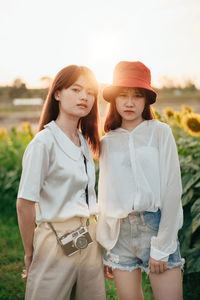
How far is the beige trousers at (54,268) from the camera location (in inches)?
73.2

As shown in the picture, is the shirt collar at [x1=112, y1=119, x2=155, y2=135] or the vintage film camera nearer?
the vintage film camera

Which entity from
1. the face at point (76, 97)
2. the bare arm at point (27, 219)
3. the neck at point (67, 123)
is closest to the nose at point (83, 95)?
the face at point (76, 97)

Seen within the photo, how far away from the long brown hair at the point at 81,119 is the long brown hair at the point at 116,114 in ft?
0.31

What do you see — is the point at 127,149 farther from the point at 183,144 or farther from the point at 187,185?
the point at 183,144

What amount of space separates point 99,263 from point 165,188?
0.56 m

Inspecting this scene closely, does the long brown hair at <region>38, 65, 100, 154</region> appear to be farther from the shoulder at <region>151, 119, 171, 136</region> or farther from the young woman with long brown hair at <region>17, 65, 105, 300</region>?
the shoulder at <region>151, 119, 171, 136</region>

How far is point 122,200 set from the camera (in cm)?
195

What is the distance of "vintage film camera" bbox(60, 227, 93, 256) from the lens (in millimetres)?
1851

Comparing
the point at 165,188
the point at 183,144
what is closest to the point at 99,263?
the point at 165,188

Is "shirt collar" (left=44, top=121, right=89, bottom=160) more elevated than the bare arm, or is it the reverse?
"shirt collar" (left=44, top=121, right=89, bottom=160)

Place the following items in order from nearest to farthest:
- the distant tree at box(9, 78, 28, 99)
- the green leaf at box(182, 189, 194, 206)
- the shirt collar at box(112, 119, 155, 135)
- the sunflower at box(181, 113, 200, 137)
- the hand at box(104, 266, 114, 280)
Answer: the shirt collar at box(112, 119, 155, 135) < the hand at box(104, 266, 114, 280) < the green leaf at box(182, 189, 194, 206) < the sunflower at box(181, 113, 200, 137) < the distant tree at box(9, 78, 28, 99)

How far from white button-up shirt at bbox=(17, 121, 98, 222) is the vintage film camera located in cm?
9

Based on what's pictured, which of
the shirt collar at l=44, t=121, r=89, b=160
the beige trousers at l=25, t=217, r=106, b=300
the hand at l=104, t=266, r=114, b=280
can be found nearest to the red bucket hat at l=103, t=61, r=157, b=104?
the shirt collar at l=44, t=121, r=89, b=160

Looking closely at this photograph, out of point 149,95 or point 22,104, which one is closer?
point 149,95
